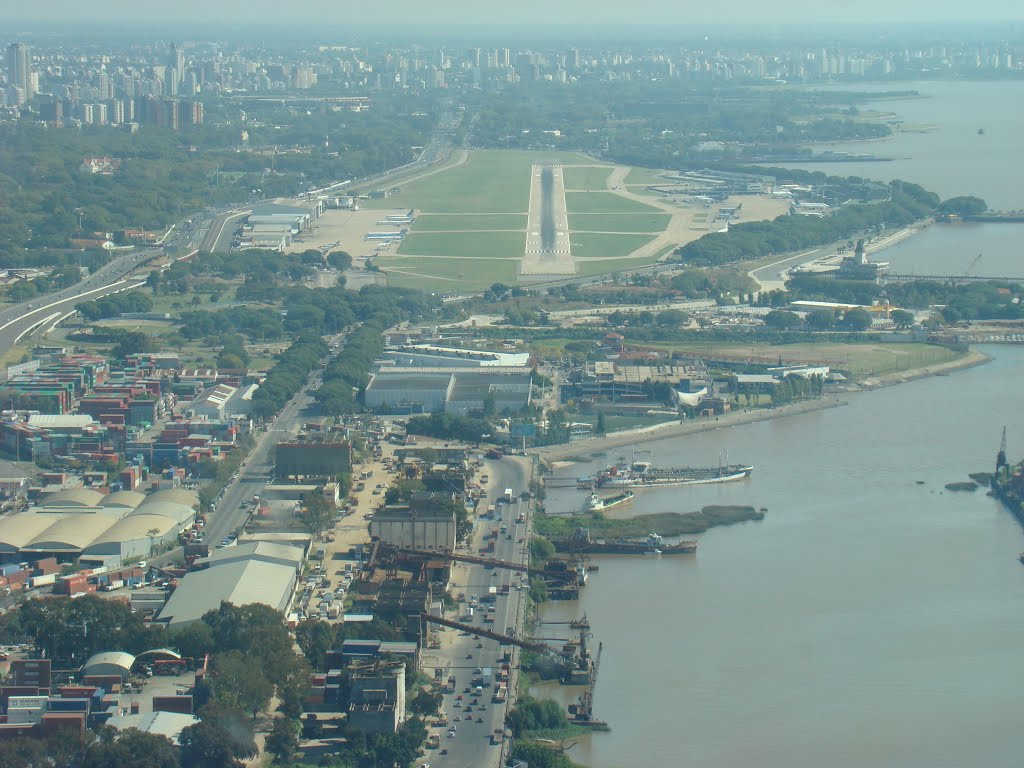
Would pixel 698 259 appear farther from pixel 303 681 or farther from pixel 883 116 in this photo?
pixel 883 116

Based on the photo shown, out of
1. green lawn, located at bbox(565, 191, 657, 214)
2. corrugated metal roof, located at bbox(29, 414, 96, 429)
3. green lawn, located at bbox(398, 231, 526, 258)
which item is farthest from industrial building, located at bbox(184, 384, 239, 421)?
green lawn, located at bbox(565, 191, 657, 214)

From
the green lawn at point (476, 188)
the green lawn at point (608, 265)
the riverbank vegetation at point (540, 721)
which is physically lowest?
the green lawn at point (476, 188)

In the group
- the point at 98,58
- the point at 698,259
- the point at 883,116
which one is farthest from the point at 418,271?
the point at 98,58

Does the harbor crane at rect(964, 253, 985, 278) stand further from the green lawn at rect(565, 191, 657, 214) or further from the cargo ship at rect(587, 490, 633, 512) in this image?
the cargo ship at rect(587, 490, 633, 512)

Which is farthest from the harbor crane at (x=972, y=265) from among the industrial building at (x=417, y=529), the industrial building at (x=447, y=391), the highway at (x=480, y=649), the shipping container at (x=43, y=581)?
the shipping container at (x=43, y=581)

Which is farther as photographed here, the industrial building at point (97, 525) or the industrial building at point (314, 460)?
the industrial building at point (314, 460)

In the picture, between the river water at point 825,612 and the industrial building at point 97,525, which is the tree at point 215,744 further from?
the industrial building at point 97,525

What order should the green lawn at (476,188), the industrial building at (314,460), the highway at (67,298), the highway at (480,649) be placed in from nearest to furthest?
the highway at (480,649) < the industrial building at (314,460) < the highway at (67,298) < the green lawn at (476,188)
